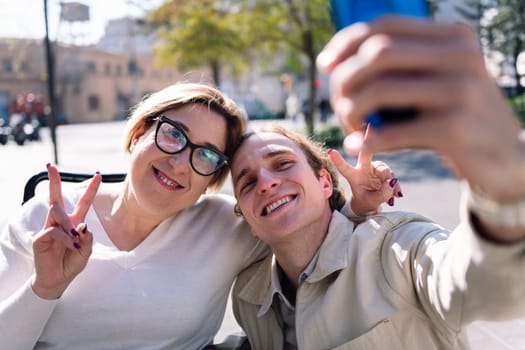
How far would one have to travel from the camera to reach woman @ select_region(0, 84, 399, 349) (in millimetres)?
1718

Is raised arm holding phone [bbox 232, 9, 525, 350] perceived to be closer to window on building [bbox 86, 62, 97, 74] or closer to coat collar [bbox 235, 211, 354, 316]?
coat collar [bbox 235, 211, 354, 316]

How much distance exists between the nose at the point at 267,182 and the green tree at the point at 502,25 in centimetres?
1876

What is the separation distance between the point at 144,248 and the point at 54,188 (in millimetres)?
444

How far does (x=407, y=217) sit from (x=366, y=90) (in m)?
1.09

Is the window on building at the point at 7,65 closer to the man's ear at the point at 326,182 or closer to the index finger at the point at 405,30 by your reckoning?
the man's ear at the point at 326,182

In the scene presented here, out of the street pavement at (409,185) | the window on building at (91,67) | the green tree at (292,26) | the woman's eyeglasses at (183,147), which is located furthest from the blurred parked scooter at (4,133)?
the window on building at (91,67)

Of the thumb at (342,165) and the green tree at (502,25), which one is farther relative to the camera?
the green tree at (502,25)

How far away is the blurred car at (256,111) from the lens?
38.6 meters

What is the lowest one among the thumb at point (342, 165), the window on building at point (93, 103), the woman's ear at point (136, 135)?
the window on building at point (93, 103)

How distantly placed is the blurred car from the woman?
35.5 m

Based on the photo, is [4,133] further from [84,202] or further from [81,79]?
[81,79]

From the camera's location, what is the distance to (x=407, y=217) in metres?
1.71

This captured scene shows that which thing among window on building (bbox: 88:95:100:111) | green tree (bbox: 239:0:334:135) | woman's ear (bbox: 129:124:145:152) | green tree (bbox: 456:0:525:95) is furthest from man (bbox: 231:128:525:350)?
window on building (bbox: 88:95:100:111)

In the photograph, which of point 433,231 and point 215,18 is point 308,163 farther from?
point 215,18
